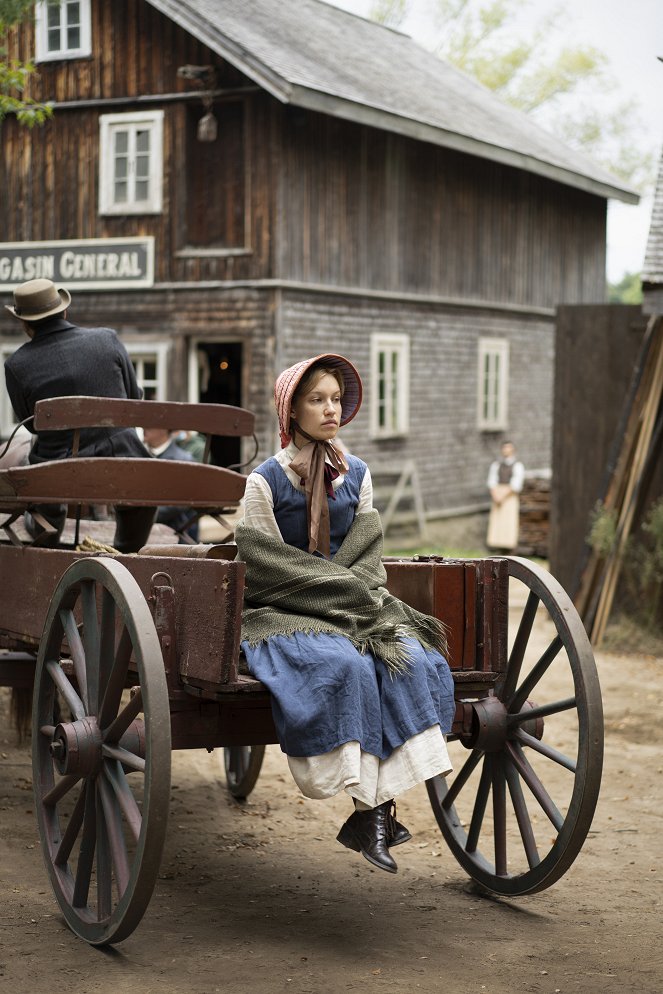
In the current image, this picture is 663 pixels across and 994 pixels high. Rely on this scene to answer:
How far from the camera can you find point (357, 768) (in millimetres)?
3697

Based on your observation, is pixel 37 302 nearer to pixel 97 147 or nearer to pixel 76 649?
pixel 76 649

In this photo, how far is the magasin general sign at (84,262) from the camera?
16.4 metres

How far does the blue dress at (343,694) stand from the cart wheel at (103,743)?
0.35m

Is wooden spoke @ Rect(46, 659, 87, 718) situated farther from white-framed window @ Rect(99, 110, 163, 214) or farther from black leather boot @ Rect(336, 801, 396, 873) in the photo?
white-framed window @ Rect(99, 110, 163, 214)

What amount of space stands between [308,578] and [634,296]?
67.2 m

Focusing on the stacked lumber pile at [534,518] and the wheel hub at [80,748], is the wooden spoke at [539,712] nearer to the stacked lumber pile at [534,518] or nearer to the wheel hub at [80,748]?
the wheel hub at [80,748]

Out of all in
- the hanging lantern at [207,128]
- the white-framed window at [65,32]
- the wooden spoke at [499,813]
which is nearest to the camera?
the wooden spoke at [499,813]

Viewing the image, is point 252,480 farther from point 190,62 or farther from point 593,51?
point 593,51

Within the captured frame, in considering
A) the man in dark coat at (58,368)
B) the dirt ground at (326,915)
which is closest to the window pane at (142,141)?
the man in dark coat at (58,368)

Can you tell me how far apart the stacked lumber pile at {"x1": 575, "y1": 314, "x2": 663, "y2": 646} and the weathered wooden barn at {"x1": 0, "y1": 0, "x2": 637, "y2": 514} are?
233 inches

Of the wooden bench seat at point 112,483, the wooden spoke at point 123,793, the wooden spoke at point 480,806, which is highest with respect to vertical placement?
the wooden bench seat at point 112,483

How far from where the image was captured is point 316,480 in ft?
13.4

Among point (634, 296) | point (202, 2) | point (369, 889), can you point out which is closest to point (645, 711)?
point (369, 889)

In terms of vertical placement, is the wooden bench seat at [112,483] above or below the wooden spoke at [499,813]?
above
